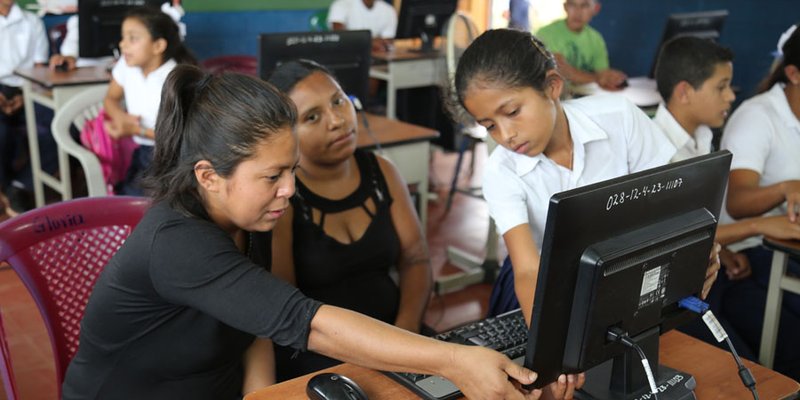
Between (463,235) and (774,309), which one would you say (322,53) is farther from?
(774,309)

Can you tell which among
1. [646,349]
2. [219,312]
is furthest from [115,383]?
[646,349]

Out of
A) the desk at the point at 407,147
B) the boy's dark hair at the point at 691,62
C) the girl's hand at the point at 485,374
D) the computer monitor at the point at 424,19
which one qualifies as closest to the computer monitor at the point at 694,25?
the computer monitor at the point at 424,19

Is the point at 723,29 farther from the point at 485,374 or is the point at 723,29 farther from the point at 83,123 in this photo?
the point at 485,374

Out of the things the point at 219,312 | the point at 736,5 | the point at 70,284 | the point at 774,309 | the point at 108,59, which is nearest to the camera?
the point at 219,312

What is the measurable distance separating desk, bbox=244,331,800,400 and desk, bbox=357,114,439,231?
167 centimetres

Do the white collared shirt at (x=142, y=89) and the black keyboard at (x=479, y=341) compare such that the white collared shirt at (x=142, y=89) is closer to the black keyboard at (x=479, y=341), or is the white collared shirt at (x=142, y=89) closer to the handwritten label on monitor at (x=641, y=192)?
the black keyboard at (x=479, y=341)

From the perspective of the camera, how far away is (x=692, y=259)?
118 centimetres

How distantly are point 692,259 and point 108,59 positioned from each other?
429cm

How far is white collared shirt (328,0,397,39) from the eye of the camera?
627 cm

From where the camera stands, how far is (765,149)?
7.20 ft

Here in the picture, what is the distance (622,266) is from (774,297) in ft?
3.73

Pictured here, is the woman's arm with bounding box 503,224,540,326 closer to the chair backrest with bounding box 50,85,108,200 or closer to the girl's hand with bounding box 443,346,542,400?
the girl's hand with bounding box 443,346,542,400

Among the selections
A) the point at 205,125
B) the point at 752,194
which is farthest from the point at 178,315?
the point at 752,194

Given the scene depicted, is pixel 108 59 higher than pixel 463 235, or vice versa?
pixel 108 59
